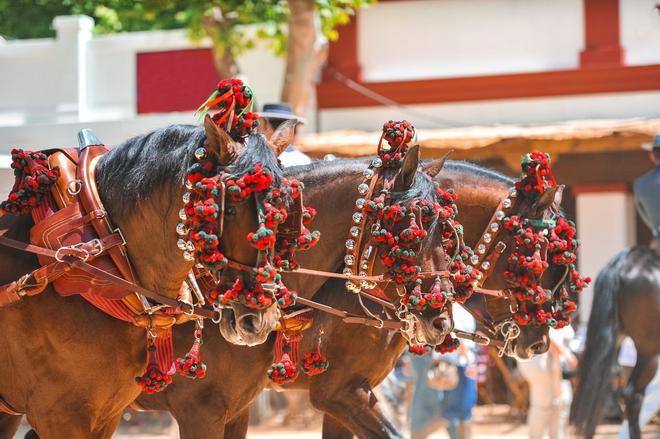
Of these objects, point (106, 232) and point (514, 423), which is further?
point (514, 423)

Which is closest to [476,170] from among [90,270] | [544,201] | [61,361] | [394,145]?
[544,201]

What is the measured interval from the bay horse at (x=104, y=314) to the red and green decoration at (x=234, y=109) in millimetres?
89

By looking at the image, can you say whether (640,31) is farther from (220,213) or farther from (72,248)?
(72,248)

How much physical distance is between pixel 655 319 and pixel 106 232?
19.0 feet

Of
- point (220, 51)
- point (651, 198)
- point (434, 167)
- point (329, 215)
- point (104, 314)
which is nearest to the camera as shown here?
point (104, 314)

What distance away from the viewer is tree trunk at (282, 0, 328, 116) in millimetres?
12031

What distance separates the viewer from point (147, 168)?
4.52 m

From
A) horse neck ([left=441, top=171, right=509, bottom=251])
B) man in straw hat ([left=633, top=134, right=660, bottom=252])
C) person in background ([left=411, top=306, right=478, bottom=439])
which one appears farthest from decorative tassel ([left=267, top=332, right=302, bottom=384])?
man in straw hat ([left=633, top=134, right=660, bottom=252])

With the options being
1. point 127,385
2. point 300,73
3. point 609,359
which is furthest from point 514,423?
point 127,385

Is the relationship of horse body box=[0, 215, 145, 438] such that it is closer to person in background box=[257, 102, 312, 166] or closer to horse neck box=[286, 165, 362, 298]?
horse neck box=[286, 165, 362, 298]

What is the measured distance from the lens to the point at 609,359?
8992 millimetres

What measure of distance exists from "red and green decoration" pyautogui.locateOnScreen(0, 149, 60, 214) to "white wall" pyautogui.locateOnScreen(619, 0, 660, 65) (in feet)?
33.1

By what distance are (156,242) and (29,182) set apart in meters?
0.57

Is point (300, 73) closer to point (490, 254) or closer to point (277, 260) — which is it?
point (490, 254)
